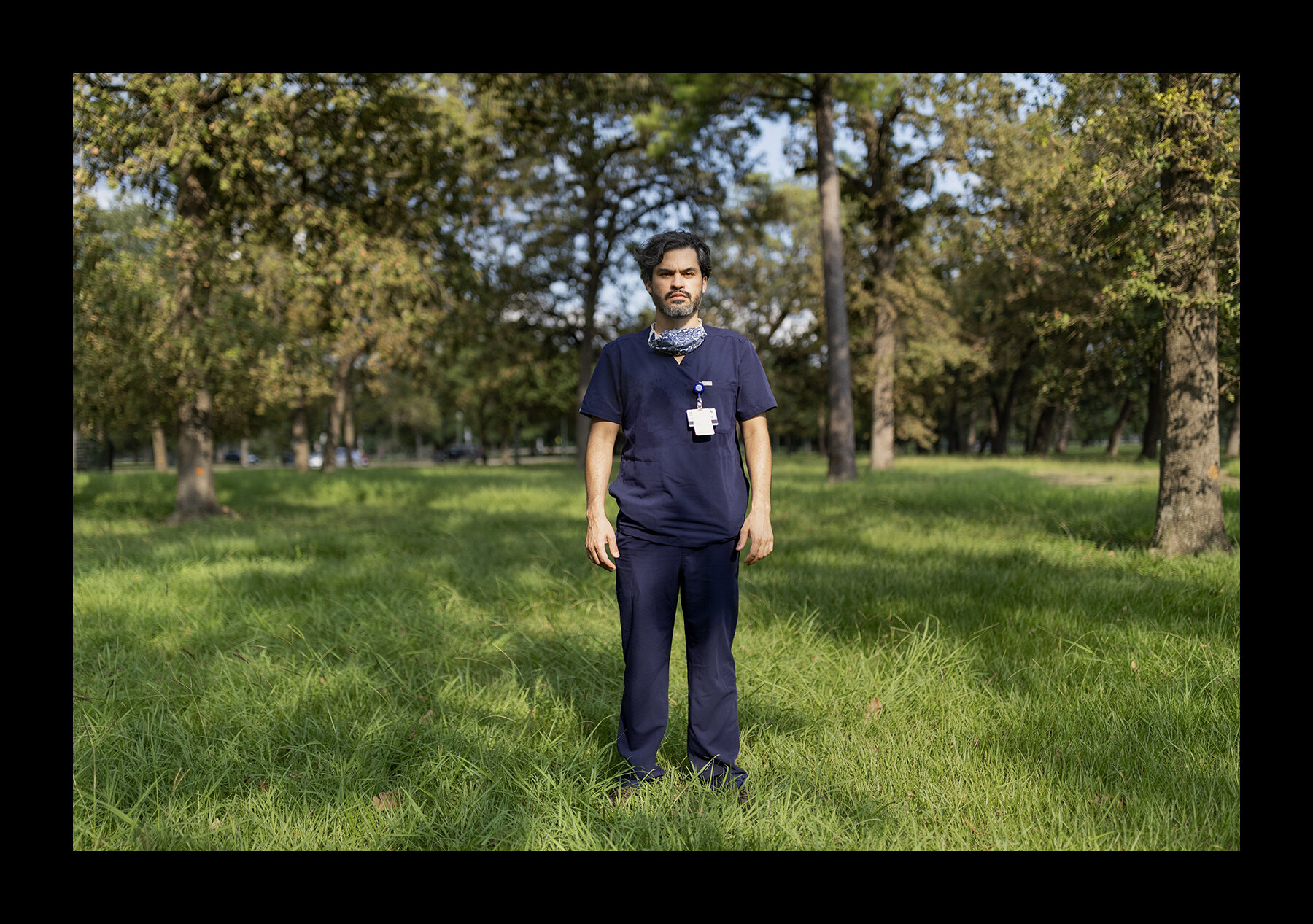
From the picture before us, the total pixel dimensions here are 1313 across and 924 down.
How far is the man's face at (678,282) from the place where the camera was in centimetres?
286

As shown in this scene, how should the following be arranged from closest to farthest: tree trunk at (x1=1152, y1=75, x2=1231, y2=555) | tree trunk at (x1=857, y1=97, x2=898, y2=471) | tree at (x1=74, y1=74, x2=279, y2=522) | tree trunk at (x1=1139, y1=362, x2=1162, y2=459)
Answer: tree trunk at (x1=1152, y1=75, x2=1231, y2=555), tree at (x1=74, y1=74, x2=279, y2=522), tree trunk at (x1=857, y1=97, x2=898, y2=471), tree trunk at (x1=1139, y1=362, x2=1162, y2=459)

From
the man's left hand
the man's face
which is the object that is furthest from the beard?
the man's left hand

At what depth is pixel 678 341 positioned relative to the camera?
2.91m

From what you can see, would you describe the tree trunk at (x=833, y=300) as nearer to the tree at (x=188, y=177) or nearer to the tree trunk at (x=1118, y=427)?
the tree at (x=188, y=177)

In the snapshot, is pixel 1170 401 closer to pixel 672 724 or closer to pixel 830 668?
pixel 830 668

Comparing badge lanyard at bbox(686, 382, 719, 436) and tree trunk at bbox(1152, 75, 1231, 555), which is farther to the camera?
tree trunk at bbox(1152, 75, 1231, 555)

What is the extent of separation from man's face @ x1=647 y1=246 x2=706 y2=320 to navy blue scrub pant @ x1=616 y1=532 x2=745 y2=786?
92 cm

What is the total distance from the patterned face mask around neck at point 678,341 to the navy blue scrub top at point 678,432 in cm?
3

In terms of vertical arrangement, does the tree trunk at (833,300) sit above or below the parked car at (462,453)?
above

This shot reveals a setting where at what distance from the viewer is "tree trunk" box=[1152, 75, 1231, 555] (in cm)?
704

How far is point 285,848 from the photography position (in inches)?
106

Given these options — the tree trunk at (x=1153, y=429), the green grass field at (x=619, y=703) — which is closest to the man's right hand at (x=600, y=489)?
the green grass field at (x=619, y=703)

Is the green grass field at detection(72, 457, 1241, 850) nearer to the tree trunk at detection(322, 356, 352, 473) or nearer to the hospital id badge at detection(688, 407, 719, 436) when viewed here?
the hospital id badge at detection(688, 407, 719, 436)
